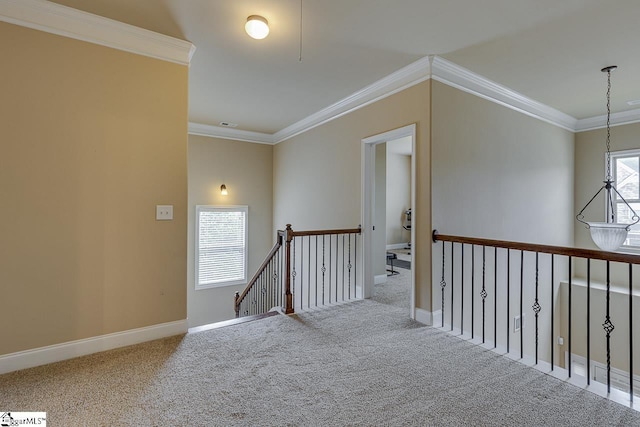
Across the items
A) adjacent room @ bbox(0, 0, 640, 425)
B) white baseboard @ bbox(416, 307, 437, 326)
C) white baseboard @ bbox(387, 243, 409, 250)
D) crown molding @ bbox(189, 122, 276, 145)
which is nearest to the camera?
adjacent room @ bbox(0, 0, 640, 425)

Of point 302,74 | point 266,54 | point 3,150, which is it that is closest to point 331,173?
point 302,74

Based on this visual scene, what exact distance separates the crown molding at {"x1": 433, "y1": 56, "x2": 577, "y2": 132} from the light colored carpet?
265 cm

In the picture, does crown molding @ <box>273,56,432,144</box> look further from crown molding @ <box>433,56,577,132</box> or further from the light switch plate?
the light switch plate

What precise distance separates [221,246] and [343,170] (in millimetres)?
2954

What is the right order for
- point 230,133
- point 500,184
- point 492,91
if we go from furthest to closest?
point 230,133, point 500,184, point 492,91

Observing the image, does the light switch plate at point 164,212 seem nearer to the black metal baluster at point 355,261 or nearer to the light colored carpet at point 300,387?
the light colored carpet at point 300,387

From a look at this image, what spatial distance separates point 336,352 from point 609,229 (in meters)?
2.68

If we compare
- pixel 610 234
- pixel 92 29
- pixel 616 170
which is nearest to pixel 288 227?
pixel 92 29

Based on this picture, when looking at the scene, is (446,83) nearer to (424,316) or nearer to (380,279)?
(424,316)

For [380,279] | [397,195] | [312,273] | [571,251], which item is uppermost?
[397,195]

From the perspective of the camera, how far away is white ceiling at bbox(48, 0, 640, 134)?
92.0 inches

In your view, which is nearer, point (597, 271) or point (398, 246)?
point (597, 271)

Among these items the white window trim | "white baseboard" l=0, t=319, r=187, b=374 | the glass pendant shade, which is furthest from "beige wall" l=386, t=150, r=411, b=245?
"white baseboard" l=0, t=319, r=187, b=374

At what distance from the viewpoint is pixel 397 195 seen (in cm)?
884
